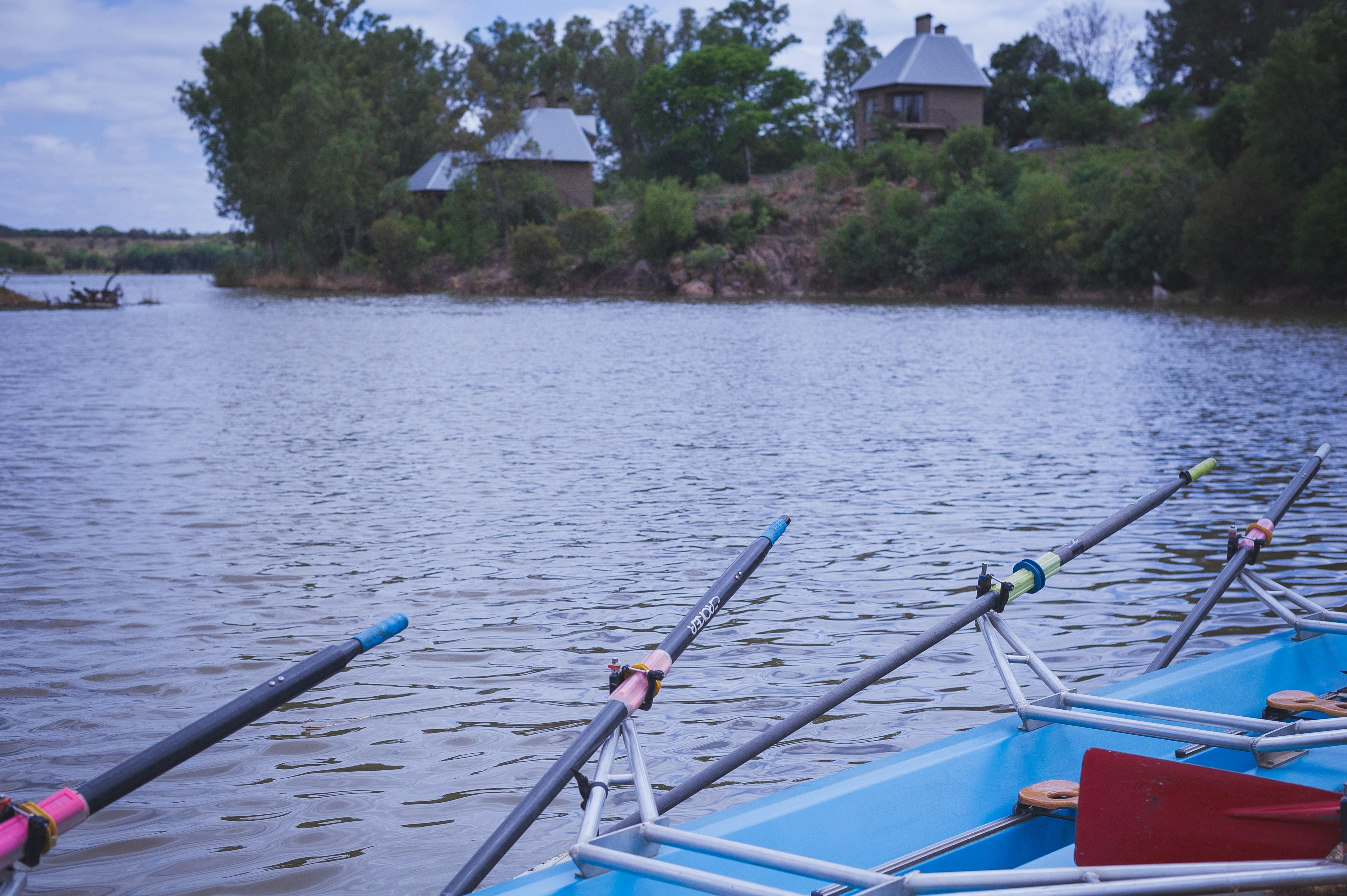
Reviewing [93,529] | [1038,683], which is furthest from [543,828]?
[93,529]

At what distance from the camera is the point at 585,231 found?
59.4 metres

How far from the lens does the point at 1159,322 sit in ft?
102

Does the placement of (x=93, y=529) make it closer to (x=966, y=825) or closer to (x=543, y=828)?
(x=543, y=828)

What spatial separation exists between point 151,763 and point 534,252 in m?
58.5

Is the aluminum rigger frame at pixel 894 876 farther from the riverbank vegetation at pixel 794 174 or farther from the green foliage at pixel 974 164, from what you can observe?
the green foliage at pixel 974 164

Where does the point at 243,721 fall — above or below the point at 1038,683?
above

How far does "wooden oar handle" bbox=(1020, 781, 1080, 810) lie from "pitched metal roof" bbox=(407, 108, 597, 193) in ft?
205

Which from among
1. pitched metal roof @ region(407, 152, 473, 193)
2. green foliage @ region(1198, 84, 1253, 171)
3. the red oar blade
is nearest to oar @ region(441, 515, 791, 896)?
the red oar blade

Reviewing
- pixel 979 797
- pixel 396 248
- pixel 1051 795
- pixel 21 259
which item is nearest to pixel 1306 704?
pixel 1051 795

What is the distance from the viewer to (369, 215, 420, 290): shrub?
6097cm

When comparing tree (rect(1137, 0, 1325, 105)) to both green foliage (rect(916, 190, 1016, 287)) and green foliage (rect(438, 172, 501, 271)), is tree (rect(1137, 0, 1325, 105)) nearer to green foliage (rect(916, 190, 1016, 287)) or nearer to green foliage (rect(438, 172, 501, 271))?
green foliage (rect(916, 190, 1016, 287))

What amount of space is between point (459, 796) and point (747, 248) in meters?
54.8

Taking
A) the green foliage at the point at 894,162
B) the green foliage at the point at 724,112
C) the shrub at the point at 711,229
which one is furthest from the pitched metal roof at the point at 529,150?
the green foliage at the point at 894,162

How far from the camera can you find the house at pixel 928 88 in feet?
209
